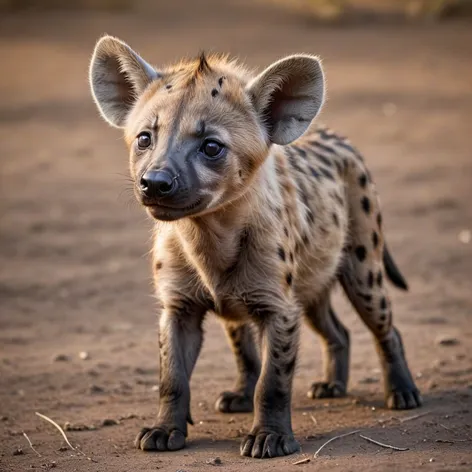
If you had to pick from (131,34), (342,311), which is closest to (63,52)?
(131,34)

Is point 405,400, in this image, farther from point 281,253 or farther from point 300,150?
point 300,150

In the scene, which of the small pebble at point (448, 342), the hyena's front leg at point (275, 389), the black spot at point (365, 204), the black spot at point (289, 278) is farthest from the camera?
the small pebble at point (448, 342)

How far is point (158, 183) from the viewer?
4121mm

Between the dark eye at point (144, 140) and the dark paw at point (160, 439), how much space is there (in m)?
1.16

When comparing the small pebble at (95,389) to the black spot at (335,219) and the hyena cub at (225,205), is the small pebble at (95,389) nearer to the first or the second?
the hyena cub at (225,205)

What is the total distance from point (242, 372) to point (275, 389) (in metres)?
0.82

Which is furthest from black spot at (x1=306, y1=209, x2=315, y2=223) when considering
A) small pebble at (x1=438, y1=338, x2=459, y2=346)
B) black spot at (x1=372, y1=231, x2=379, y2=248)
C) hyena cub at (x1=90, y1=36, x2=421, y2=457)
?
small pebble at (x1=438, y1=338, x2=459, y2=346)

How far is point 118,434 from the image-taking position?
16.0ft

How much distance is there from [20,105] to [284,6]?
22.4ft

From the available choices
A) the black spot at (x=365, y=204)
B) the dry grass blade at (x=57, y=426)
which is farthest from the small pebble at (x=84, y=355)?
the black spot at (x=365, y=204)

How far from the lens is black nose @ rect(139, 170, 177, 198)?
4.12 meters

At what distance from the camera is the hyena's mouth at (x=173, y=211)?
13.9 feet

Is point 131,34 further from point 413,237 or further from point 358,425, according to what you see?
point 358,425

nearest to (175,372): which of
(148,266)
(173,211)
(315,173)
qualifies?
(173,211)
